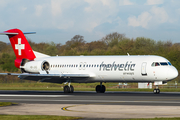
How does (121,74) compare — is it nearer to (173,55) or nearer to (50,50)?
(173,55)

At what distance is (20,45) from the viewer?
4738 cm

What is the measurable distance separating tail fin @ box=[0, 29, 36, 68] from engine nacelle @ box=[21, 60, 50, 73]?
165 cm

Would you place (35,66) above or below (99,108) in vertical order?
above

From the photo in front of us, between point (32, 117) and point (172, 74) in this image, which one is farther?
point (172, 74)

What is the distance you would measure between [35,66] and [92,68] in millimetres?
8257

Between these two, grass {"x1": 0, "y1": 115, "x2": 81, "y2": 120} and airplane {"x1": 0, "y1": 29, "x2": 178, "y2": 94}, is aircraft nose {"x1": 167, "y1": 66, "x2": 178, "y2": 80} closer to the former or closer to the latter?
airplane {"x1": 0, "y1": 29, "x2": 178, "y2": 94}

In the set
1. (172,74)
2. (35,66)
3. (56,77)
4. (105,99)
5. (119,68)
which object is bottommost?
(105,99)

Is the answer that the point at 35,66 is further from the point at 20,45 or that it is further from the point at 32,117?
the point at 32,117

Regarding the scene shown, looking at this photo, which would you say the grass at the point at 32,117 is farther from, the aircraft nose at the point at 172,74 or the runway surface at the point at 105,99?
the aircraft nose at the point at 172,74

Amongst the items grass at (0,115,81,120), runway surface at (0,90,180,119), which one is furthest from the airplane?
grass at (0,115,81,120)

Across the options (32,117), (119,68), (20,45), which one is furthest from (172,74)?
(32,117)

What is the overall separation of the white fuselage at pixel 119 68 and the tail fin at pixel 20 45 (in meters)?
3.40

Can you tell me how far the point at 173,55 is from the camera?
78.1 metres

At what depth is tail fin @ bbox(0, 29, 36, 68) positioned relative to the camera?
47.1m
